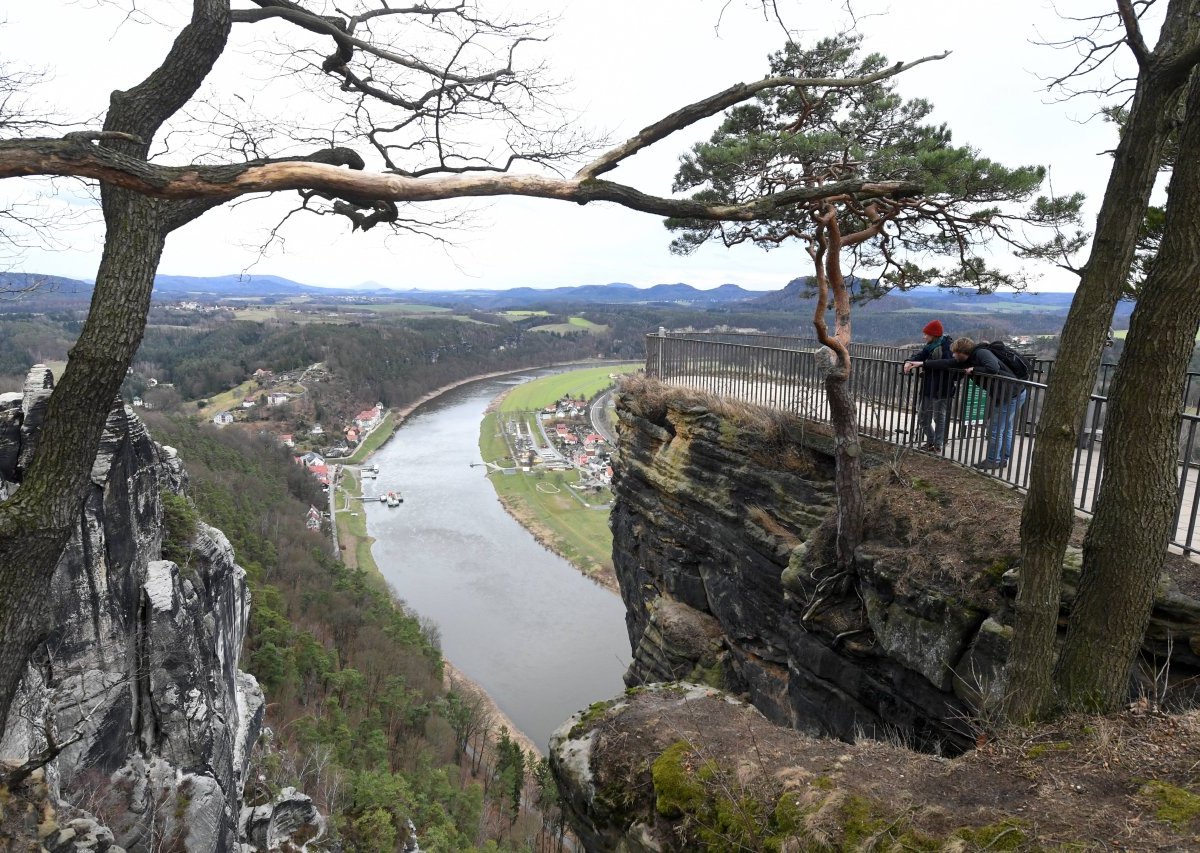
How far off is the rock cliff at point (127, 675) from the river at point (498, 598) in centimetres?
1096

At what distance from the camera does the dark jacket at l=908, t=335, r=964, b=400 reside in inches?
288

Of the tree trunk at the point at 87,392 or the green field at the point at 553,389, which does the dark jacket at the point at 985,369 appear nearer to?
the tree trunk at the point at 87,392

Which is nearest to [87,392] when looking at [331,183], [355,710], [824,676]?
[331,183]

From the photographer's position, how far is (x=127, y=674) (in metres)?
8.35

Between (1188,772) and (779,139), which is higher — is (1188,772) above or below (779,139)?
below

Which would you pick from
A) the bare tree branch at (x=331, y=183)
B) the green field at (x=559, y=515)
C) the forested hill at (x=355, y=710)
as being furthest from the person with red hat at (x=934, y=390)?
the green field at (x=559, y=515)

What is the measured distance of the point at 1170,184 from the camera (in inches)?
132

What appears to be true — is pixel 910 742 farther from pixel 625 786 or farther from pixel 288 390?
pixel 288 390

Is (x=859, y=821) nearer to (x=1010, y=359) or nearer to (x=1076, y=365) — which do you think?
(x=1076, y=365)

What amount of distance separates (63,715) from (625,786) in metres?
6.70

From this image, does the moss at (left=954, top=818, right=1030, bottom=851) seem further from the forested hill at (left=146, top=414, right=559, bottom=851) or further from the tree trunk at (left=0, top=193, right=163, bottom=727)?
the forested hill at (left=146, top=414, right=559, bottom=851)

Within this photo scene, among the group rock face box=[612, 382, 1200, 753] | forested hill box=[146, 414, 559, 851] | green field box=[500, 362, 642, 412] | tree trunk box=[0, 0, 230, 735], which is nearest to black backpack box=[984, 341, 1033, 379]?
rock face box=[612, 382, 1200, 753]

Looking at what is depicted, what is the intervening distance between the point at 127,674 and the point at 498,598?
85.8 ft

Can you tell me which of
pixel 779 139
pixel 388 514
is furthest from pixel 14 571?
pixel 388 514
